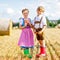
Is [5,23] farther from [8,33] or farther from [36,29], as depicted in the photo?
[36,29]

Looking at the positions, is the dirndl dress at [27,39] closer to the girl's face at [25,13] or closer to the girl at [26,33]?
the girl at [26,33]

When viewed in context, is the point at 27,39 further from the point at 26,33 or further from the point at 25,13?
the point at 25,13

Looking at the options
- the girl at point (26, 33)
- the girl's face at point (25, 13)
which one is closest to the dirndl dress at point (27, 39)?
the girl at point (26, 33)

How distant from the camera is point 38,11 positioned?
17.0 feet

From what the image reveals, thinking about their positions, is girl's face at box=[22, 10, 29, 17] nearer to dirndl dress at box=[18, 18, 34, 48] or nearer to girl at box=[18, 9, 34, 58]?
girl at box=[18, 9, 34, 58]

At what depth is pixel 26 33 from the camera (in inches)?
201

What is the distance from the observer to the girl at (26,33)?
200 inches

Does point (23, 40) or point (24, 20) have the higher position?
point (24, 20)

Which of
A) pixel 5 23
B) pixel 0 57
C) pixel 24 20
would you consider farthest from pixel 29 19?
pixel 5 23

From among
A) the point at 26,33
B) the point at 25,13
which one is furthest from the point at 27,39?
the point at 25,13

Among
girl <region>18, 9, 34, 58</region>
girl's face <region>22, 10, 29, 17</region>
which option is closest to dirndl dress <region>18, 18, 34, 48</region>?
girl <region>18, 9, 34, 58</region>

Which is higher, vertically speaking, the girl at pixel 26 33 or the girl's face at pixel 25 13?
the girl's face at pixel 25 13

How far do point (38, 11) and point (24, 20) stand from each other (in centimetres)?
30

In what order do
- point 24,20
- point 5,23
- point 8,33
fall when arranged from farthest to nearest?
point 8,33, point 5,23, point 24,20
